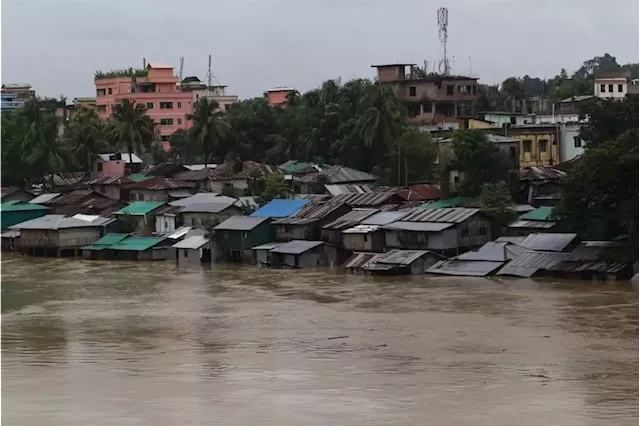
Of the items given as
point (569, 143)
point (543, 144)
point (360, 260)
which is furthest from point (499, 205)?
point (569, 143)

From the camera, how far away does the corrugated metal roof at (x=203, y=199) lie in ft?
112

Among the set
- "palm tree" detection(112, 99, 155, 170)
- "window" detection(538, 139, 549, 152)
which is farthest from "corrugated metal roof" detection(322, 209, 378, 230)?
"palm tree" detection(112, 99, 155, 170)

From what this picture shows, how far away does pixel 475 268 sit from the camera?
84.3 ft

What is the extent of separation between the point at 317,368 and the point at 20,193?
27.7 metres

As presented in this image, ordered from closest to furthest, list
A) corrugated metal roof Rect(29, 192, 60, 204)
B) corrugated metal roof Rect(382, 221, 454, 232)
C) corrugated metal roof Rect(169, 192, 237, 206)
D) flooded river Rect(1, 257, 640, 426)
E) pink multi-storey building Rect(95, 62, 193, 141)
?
flooded river Rect(1, 257, 640, 426)
corrugated metal roof Rect(382, 221, 454, 232)
corrugated metal roof Rect(169, 192, 237, 206)
corrugated metal roof Rect(29, 192, 60, 204)
pink multi-storey building Rect(95, 62, 193, 141)

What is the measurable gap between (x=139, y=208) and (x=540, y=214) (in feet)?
45.8

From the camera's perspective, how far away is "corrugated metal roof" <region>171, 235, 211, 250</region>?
31172mm

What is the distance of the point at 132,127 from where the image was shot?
1753 inches

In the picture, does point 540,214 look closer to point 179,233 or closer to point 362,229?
point 362,229

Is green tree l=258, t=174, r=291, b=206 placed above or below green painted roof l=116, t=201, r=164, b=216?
above

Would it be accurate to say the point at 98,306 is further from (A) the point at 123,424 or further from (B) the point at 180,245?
(A) the point at 123,424

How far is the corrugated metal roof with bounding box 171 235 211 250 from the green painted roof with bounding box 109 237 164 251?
113 centimetres

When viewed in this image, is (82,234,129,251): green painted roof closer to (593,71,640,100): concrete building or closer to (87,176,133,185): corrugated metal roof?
(87,176,133,185): corrugated metal roof

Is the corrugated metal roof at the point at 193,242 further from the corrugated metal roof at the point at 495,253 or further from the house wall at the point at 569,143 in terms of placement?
the house wall at the point at 569,143
